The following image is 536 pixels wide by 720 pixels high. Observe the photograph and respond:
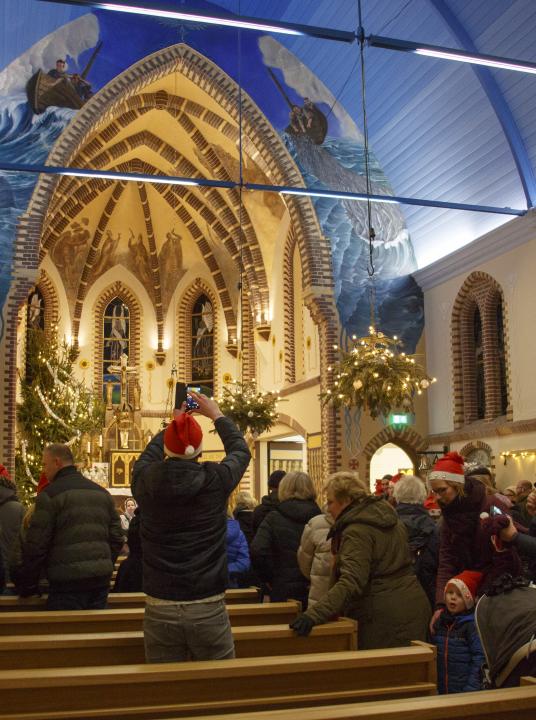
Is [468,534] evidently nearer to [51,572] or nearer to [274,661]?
[274,661]

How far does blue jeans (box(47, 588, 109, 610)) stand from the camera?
5.06 metres

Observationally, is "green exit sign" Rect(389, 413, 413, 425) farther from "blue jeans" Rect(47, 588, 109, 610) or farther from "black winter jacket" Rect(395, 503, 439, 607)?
"blue jeans" Rect(47, 588, 109, 610)

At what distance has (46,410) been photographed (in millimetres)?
21484

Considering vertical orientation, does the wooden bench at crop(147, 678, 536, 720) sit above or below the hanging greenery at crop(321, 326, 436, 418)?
below

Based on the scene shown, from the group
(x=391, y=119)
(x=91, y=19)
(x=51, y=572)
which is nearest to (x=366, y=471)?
(x=391, y=119)

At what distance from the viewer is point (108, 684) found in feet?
10.7

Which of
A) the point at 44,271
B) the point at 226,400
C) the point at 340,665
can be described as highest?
the point at 44,271

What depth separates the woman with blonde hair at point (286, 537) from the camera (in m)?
5.49

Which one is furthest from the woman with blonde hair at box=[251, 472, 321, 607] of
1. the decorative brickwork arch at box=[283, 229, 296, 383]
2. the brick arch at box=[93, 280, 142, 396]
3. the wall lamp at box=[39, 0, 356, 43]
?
the brick arch at box=[93, 280, 142, 396]

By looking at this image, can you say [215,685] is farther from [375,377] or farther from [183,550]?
[375,377]

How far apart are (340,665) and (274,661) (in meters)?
0.26

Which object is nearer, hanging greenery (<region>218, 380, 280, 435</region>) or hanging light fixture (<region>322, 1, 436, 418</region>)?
hanging light fixture (<region>322, 1, 436, 418</region>)

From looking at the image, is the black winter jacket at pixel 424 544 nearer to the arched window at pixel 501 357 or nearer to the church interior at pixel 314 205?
the church interior at pixel 314 205

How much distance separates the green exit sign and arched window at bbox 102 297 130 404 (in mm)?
10108
